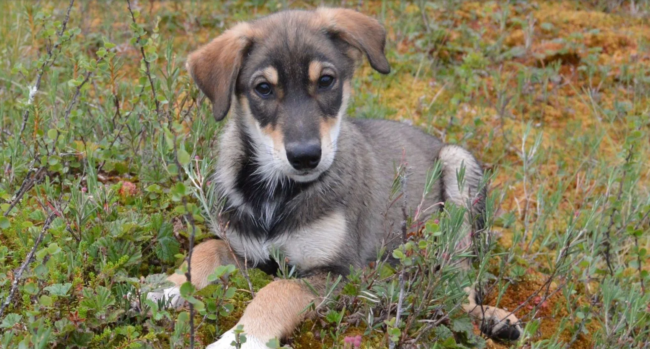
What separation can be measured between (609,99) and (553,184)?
1657mm

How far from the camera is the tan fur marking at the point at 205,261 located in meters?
3.42

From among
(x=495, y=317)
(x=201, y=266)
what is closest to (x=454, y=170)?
(x=495, y=317)

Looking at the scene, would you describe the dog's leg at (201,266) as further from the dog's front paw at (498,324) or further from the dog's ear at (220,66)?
the dog's front paw at (498,324)

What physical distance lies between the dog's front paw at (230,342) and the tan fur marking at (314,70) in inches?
53.2

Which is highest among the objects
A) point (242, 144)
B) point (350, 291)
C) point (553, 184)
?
point (242, 144)

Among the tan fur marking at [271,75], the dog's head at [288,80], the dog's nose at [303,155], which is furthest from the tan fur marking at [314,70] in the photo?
the dog's nose at [303,155]

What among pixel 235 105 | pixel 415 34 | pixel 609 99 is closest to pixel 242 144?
pixel 235 105

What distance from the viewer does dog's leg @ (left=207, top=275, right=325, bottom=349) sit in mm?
2961

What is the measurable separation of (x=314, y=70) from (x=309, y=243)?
2.97ft

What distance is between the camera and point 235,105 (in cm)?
380

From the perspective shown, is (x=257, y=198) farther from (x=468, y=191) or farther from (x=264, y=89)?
(x=468, y=191)

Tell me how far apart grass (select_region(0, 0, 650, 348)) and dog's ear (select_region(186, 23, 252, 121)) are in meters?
0.24

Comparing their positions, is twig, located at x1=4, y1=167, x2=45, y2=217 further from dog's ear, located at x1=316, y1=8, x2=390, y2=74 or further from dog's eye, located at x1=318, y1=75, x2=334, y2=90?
dog's ear, located at x1=316, y1=8, x2=390, y2=74

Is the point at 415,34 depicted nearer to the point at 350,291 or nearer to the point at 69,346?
the point at 350,291
